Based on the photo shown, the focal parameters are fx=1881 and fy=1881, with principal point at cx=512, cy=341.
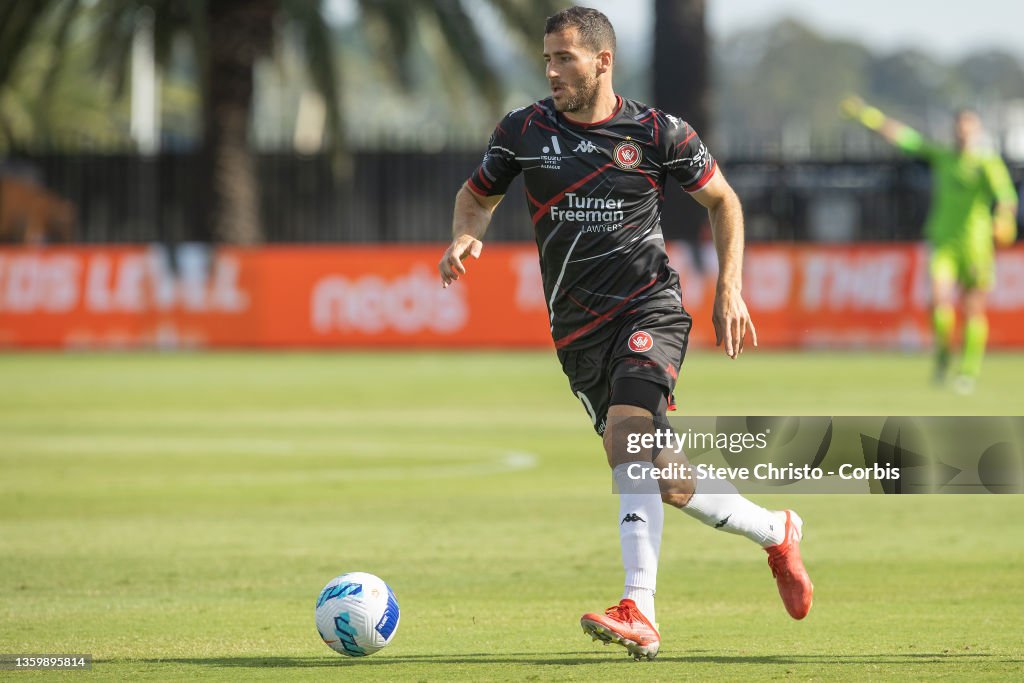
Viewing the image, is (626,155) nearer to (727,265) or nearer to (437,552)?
(727,265)

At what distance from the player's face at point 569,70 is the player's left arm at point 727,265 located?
22.9 inches

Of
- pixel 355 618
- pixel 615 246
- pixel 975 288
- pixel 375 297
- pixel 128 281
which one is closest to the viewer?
pixel 355 618

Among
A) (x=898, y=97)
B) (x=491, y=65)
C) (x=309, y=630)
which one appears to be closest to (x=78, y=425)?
(x=309, y=630)

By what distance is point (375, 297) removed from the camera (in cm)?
2605

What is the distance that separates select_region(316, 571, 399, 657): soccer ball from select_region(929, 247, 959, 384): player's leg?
13979mm

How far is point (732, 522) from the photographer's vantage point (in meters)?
6.82

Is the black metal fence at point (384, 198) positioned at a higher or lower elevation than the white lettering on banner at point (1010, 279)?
higher

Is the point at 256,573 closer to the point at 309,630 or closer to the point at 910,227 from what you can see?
the point at 309,630

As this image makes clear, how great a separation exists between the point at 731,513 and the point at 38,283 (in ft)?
68.5

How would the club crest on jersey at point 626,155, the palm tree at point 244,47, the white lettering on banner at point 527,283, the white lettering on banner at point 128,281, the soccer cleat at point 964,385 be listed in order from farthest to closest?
the palm tree at point 244,47, the white lettering on banner at point 128,281, the white lettering on banner at point 527,283, the soccer cleat at point 964,385, the club crest on jersey at point 626,155

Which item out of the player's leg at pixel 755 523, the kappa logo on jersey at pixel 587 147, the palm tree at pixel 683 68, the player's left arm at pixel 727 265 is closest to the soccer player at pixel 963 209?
the palm tree at pixel 683 68

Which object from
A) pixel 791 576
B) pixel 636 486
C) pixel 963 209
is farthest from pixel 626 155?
pixel 963 209

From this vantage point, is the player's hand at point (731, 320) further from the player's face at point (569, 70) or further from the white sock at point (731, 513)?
the player's face at point (569, 70)

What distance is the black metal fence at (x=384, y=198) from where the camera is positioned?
31922 mm
